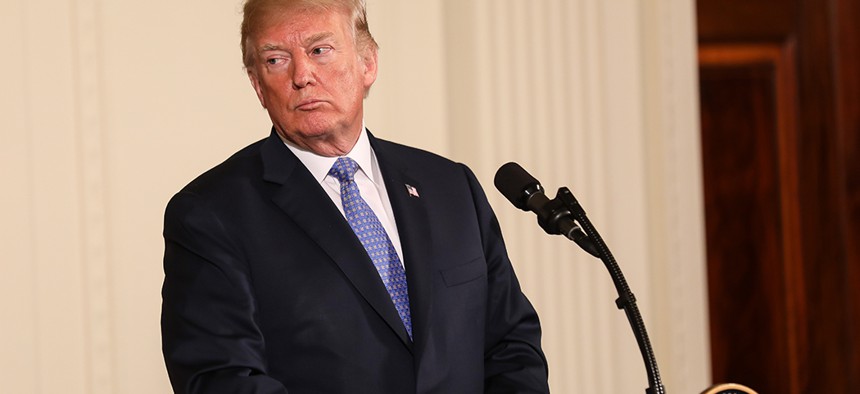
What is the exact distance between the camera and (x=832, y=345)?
3.98 metres

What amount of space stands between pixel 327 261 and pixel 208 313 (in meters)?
0.20

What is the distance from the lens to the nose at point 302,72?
6.08 feet

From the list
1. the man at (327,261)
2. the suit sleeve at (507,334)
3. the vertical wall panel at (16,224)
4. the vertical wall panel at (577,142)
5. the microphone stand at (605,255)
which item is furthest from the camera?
the vertical wall panel at (577,142)

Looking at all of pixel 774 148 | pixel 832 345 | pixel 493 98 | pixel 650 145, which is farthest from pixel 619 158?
pixel 832 345

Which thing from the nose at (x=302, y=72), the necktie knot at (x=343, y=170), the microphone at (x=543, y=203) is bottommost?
the microphone at (x=543, y=203)

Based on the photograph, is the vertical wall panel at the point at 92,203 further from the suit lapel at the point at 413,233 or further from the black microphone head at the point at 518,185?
the black microphone head at the point at 518,185

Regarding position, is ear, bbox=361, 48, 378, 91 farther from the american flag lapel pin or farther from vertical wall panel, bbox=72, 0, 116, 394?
vertical wall panel, bbox=72, 0, 116, 394

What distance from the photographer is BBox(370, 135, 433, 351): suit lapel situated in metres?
1.85

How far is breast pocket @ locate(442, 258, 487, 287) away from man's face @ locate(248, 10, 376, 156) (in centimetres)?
27

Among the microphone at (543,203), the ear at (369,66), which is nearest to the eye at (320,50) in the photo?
the ear at (369,66)

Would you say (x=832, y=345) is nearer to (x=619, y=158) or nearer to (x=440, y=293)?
(x=619, y=158)

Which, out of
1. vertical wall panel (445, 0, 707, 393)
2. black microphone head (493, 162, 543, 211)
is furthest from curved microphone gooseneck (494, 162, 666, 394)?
vertical wall panel (445, 0, 707, 393)

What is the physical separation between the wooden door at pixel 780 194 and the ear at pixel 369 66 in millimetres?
2158

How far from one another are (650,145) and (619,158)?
113 millimetres
